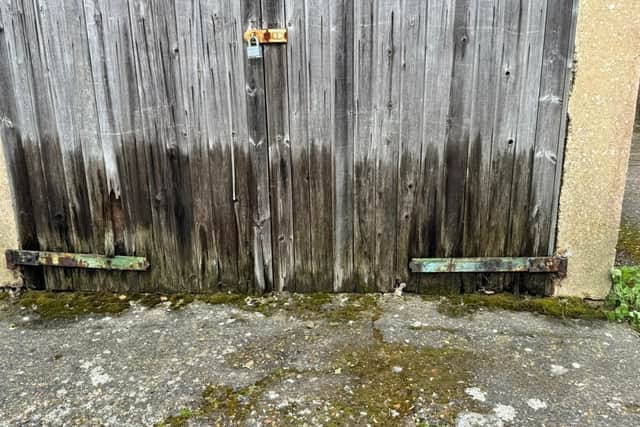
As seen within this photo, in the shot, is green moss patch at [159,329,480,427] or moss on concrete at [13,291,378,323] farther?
moss on concrete at [13,291,378,323]

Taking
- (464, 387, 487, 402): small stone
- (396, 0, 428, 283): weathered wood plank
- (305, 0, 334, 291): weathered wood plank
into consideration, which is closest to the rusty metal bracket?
(305, 0, 334, 291): weathered wood plank

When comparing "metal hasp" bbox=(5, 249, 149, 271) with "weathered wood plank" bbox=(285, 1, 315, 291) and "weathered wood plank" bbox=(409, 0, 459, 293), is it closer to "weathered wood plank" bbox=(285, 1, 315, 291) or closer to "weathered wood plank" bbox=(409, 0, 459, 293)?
"weathered wood plank" bbox=(285, 1, 315, 291)

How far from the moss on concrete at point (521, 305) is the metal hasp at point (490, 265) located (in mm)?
166

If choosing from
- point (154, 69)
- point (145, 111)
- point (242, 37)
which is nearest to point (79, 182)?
point (145, 111)

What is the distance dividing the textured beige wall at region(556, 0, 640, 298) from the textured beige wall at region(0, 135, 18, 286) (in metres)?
3.24

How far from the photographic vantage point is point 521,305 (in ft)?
9.93

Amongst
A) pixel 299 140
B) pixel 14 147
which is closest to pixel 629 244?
pixel 299 140

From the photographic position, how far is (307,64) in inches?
112

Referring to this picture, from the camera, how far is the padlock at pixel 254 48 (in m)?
2.80

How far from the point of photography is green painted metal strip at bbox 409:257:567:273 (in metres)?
3.01

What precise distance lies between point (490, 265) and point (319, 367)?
1212mm

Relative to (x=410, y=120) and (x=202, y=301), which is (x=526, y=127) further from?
(x=202, y=301)

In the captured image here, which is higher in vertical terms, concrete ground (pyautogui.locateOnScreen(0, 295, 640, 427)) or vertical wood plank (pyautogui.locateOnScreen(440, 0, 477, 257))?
vertical wood plank (pyautogui.locateOnScreen(440, 0, 477, 257))

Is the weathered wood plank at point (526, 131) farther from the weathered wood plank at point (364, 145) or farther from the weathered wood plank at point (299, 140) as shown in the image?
the weathered wood plank at point (299, 140)
